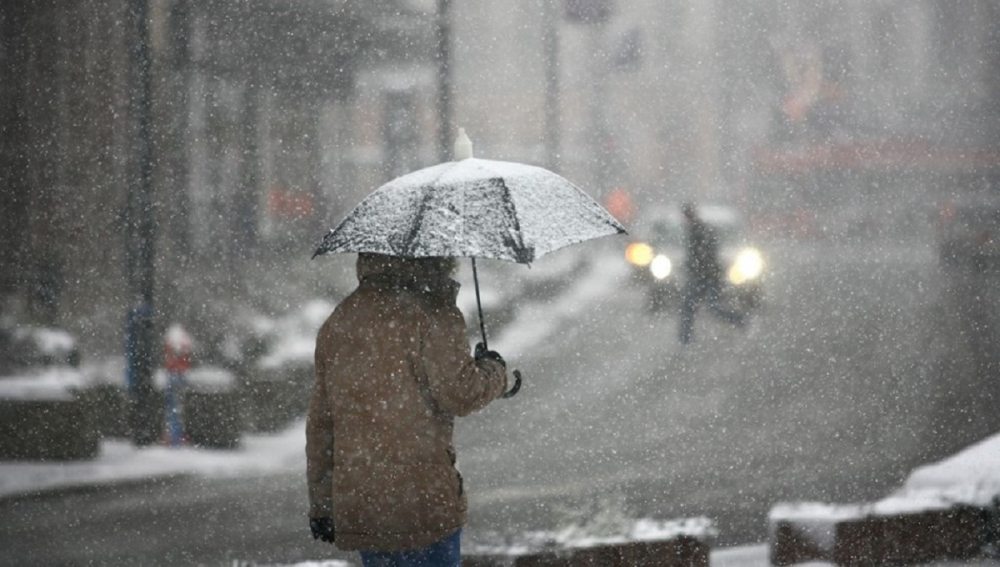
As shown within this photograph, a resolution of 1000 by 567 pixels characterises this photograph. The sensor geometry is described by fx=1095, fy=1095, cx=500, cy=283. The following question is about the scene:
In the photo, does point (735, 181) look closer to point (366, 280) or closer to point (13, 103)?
point (13, 103)

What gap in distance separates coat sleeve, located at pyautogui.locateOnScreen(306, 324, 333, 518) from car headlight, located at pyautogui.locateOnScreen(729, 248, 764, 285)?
1524cm

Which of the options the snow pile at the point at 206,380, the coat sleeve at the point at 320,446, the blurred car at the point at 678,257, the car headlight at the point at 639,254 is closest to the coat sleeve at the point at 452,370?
the coat sleeve at the point at 320,446

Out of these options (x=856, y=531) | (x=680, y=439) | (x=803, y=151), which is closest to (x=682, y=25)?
(x=803, y=151)

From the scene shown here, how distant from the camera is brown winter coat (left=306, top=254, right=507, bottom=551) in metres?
2.65

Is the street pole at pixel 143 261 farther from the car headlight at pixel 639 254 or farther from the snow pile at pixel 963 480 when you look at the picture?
the car headlight at pixel 639 254

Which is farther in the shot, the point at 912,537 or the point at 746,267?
the point at 746,267

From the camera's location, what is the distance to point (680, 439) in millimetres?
11016

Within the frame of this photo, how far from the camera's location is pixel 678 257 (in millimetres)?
15484

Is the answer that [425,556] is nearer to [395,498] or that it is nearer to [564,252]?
[395,498]

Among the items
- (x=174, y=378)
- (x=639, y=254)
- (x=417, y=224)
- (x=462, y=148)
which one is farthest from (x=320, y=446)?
(x=639, y=254)

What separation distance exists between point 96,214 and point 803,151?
51.8 ft

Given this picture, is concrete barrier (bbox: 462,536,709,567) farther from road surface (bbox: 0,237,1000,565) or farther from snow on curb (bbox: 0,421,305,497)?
snow on curb (bbox: 0,421,305,497)

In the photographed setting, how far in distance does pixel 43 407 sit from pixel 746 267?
44.5ft

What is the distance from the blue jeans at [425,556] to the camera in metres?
2.74
